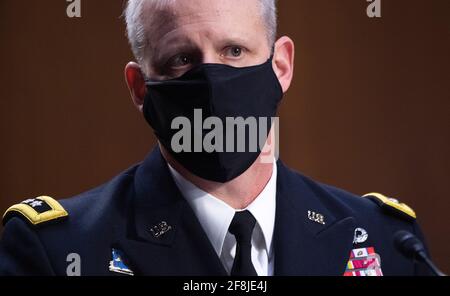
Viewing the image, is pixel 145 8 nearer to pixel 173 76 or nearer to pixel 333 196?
pixel 173 76

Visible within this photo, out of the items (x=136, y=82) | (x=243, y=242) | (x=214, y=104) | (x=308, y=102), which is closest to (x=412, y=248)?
(x=243, y=242)

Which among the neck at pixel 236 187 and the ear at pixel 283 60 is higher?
the ear at pixel 283 60

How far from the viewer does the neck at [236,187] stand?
1750 mm

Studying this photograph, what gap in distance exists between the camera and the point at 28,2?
249 centimetres

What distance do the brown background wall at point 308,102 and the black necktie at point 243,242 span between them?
96 centimetres

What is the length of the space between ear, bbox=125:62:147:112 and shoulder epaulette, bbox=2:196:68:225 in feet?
1.04

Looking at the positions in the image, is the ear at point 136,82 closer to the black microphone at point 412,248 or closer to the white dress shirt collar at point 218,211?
the white dress shirt collar at point 218,211

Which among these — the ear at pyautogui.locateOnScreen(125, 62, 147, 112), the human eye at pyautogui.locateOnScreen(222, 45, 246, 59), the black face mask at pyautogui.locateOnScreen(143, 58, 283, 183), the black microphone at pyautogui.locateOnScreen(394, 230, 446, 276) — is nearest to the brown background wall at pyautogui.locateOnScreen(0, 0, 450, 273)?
the ear at pyautogui.locateOnScreen(125, 62, 147, 112)

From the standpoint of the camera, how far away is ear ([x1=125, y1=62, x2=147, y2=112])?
6.00 feet

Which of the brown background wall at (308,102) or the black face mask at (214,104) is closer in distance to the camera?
the black face mask at (214,104)

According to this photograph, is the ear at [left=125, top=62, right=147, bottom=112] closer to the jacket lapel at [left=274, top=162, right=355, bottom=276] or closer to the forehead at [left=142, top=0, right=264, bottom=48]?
the forehead at [left=142, top=0, right=264, bottom=48]

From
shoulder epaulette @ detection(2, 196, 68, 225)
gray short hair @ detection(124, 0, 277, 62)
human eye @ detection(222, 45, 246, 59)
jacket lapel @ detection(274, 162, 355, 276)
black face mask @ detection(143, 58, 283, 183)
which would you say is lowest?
jacket lapel @ detection(274, 162, 355, 276)

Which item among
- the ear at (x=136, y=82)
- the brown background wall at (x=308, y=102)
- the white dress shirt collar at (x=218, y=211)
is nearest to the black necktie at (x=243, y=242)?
the white dress shirt collar at (x=218, y=211)

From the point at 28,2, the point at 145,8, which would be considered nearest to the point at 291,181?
the point at 145,8
